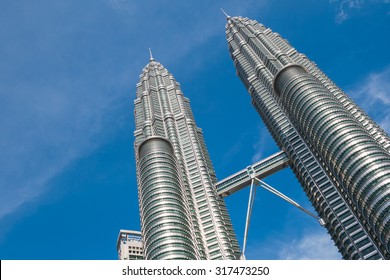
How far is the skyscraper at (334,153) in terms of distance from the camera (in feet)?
308

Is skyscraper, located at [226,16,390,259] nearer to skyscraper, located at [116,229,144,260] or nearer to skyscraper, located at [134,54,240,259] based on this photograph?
skyscraper, located at [134,54,240,259]

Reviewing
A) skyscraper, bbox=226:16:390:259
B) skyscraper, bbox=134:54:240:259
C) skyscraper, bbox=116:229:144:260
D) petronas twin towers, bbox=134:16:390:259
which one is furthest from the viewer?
skyscraper, bbox=116:229:144:260

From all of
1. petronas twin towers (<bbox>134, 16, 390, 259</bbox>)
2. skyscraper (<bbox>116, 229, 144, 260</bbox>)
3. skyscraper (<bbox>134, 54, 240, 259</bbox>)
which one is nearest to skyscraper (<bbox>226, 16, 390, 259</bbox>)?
petronas twin towers (<bbox>134, 16, 390, 259</bbox>)

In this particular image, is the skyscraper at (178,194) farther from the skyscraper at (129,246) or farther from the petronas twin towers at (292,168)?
the skyscraper at (129,246)

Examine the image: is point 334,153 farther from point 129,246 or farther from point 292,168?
point 129,246

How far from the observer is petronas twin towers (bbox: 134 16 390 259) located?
9844 cm

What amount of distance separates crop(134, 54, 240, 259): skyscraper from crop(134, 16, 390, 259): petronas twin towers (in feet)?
0.87

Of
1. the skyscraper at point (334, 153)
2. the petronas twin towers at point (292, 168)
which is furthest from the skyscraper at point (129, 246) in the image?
the skyscraper at point (334, 153)

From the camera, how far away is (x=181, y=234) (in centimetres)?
10638

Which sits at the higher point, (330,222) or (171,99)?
(171,99)

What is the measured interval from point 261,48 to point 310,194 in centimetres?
7132
